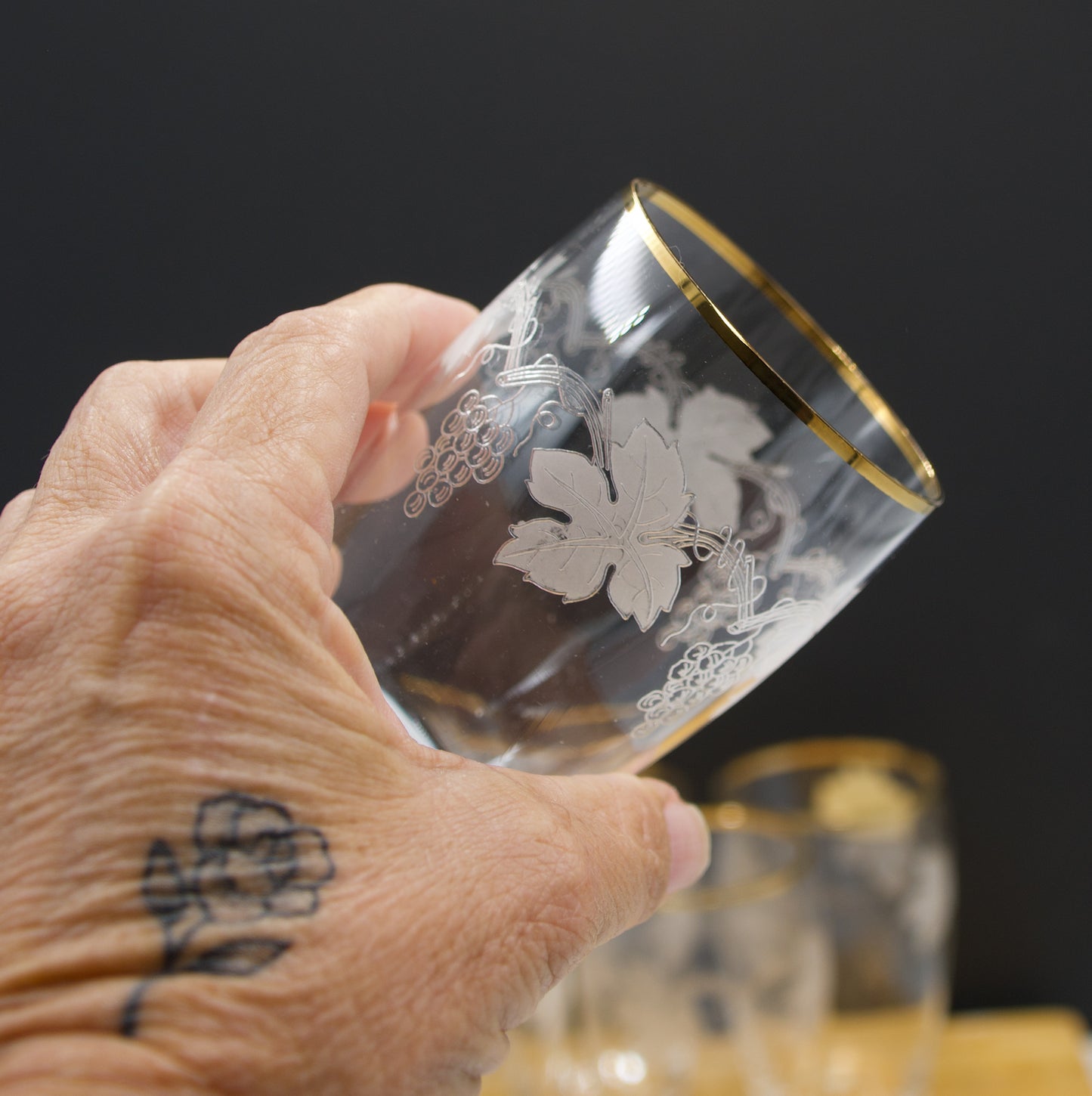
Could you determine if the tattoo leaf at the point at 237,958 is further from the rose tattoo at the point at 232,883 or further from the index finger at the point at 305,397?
the index finger at the point at 305,397

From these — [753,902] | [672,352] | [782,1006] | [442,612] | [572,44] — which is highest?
[572,44]

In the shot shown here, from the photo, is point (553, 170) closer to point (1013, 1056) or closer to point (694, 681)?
point (694, 681)

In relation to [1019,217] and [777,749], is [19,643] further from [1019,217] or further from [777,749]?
[1019,217]

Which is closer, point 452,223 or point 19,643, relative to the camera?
point 19,643

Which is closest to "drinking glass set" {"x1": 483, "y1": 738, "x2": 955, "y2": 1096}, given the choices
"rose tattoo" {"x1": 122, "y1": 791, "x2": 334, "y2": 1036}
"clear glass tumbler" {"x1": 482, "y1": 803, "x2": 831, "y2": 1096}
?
"clear glass tumbler" {"x1": 482, "y1": 803, "x2": 831, "y2": 1096}

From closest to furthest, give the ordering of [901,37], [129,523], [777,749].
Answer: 1. [129,523]
2. [901,37]
3. [777,749]

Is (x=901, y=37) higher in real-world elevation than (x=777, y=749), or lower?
higher

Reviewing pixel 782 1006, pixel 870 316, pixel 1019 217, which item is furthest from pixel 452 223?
pixel 782 1006
